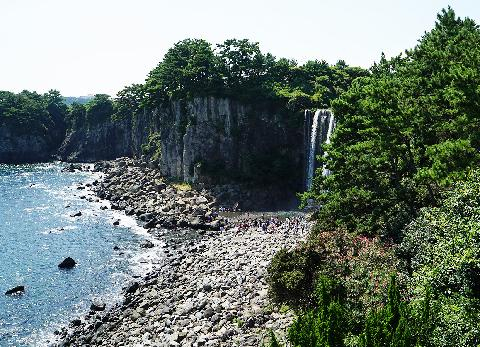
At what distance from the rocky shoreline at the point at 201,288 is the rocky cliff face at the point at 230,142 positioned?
10.8 m

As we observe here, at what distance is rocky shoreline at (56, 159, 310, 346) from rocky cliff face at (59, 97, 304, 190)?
1081 centimetres

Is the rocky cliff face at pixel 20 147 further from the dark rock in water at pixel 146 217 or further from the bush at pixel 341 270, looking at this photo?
the bush at pixel 341 270

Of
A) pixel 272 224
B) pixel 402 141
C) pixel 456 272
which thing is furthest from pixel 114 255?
pixel 456 272

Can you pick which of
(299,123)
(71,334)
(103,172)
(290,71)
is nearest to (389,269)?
(71,334)

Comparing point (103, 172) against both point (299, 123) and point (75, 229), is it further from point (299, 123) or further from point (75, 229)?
point (299, 123)

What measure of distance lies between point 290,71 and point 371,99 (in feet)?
213

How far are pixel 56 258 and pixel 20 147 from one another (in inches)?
4411

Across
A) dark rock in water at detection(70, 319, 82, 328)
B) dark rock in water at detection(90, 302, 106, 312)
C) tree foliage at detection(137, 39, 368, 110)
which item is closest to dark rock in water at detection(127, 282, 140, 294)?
dark rock in water at detection(90, 302, 106, 312)

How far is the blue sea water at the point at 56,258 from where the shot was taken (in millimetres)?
39500

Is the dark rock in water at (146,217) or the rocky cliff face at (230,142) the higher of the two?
the rocky cliff face at (230,142)

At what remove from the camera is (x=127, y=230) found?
6581 cm

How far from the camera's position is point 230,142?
271 feet

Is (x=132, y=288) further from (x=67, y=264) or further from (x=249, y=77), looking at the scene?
(x=249, y=77)

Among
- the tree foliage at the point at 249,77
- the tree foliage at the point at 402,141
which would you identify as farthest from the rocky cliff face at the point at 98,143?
the tree foliage at the point at 402,141
